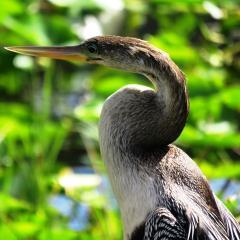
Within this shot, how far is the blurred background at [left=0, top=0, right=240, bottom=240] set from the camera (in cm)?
355

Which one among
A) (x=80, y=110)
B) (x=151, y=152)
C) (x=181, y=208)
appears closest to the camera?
(x=181, y=208)

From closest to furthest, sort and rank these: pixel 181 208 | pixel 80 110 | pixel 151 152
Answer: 1. pixel 181 208
2. pixel 151 152
3. pixel 80 110

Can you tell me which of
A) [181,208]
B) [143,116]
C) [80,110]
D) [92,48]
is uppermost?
[92,48]

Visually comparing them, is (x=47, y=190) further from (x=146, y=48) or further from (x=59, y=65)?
(x=146, y=48)

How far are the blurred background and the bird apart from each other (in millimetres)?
530

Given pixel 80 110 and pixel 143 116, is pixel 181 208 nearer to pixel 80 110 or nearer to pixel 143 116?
pixel 143 116

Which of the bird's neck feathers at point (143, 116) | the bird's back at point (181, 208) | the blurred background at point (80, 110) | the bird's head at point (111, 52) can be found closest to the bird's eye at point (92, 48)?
the bird's head at point (111, 52)

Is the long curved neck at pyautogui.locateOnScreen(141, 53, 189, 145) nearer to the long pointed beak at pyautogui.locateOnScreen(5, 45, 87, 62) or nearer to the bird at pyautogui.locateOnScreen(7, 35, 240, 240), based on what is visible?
the bird at pyautogui.locateOnScreen(7, 35, 240, 240)

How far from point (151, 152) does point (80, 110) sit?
4.59 ft

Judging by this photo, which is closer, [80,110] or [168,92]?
[168,92]

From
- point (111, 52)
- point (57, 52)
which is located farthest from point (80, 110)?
point (111, 52)

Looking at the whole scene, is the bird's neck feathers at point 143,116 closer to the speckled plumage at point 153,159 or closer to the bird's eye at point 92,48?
the speckled plumage at point 153,159

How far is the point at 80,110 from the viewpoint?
3701mm

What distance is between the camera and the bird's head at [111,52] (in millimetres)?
2223
